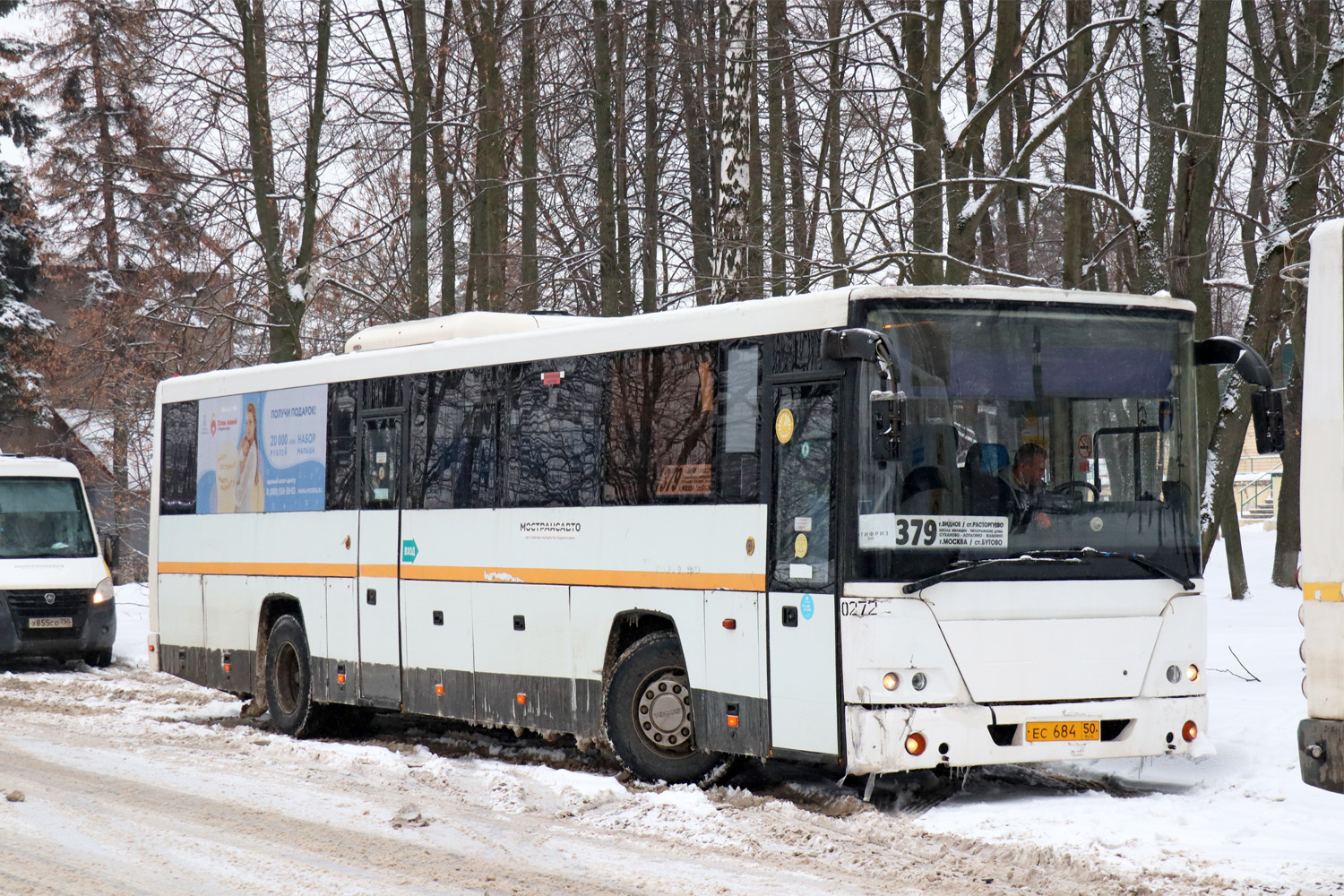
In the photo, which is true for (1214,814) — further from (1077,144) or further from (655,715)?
(1077,144)

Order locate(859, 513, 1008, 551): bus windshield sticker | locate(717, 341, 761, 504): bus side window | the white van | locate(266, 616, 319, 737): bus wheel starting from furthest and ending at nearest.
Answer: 1. the white van
2. locate(266, 616, 319, 737): bus wheel
3. locate(717, 341, 761, 504): bus side window
4. locate(859, 513, 1008, 551): bus windshield sticker

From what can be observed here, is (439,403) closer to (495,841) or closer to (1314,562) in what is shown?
(495,841)

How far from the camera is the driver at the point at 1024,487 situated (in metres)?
8.66

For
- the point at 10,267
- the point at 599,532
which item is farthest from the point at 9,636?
the point at 10,267

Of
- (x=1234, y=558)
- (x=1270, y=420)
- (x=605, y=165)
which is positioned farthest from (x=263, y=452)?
(x=1234, y=558)

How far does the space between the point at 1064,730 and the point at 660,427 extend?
10.1ft

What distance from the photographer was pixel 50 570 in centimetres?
1925

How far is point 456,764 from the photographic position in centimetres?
1089

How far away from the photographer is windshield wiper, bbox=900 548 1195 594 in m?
8.52

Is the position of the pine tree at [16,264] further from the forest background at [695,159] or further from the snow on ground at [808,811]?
the snow on ground at [808,811]

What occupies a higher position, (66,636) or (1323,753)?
(1323,753)

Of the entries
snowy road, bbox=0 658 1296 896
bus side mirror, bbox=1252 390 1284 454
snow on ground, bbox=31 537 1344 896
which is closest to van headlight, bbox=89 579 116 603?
snow on ground, bbox=31 537 1344 896

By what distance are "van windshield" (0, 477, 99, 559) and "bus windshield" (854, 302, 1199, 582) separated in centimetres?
1421

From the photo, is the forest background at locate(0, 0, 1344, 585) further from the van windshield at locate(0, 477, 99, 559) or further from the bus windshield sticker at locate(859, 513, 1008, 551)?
the bus windshield sticker at locate(859, 513, 1008, 551)
